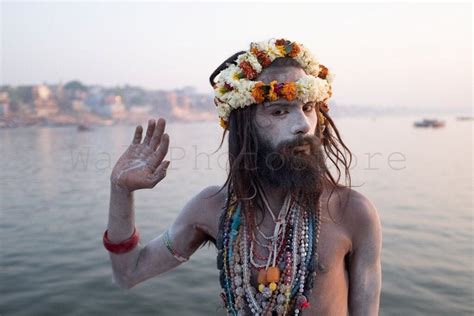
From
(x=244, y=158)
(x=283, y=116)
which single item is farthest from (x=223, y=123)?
(x=283, y=116)

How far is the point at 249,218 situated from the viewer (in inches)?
99.6

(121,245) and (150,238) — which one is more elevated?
(121,245)

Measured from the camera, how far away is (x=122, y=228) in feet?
8.44

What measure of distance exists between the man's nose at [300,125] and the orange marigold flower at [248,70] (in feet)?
1.12

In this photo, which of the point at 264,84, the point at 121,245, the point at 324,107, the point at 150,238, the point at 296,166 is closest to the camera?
the point at 296,166

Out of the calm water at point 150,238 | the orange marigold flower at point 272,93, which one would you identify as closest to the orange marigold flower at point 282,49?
the orange marigold flower at point 272,93

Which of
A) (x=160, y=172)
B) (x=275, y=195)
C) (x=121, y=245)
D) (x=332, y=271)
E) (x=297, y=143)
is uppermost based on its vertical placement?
(x=297, y=143)

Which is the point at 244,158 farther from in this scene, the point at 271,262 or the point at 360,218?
the point at 360,218

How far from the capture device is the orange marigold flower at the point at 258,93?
247 centimetres

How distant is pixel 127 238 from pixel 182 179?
17879mm

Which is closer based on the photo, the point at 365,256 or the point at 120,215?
the point at 365,256

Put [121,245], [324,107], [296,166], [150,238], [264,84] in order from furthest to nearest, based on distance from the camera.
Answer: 1. [150,238]
2. [324,107]
3. [121,245]
4. [264,84]
5. [296,166]

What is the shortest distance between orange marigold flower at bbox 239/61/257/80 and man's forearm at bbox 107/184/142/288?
0.90 m

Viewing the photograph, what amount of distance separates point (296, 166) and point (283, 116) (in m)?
0.29
